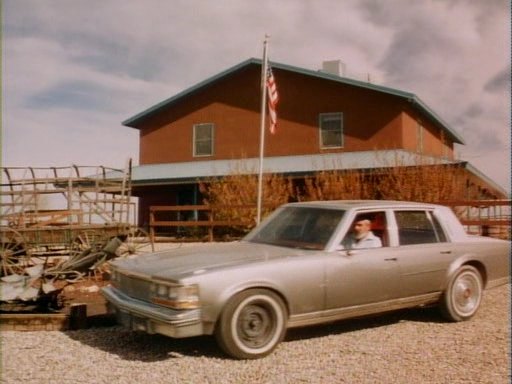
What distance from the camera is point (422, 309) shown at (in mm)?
7094

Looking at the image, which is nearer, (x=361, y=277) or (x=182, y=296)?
(x=182, y=296)

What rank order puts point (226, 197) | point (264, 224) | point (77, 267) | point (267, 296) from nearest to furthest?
point (267, 296) → point (264, 224) → point (77, 267) → point (226, 197)

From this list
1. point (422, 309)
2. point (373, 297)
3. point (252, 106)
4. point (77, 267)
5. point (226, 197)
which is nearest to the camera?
point (373, 297)

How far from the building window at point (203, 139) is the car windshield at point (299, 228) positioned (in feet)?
58.2

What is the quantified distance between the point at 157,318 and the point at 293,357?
131 centimetres

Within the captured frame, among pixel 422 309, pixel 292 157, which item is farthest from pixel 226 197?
pixel 422 309

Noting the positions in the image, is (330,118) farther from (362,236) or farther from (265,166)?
(362,236)

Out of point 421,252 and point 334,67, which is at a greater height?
point 334,67

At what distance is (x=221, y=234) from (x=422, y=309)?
12095 millimetres

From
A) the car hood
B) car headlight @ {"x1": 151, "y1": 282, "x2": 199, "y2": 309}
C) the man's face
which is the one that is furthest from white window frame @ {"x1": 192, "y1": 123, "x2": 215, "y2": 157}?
car headlight @ {"x1": 151, "y1": 282, "x2": 199, "y2": 309}

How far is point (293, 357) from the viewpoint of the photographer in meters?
4.92

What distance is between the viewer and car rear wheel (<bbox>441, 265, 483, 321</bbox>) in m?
6.34

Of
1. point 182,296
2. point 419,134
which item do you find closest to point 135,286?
point 182,296

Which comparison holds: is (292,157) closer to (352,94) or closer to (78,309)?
(352,94)
